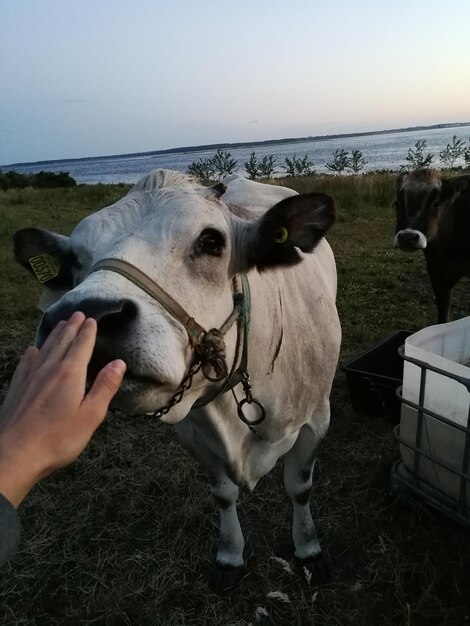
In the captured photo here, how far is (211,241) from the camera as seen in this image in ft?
5.70

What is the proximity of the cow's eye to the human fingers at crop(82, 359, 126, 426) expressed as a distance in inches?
28.0

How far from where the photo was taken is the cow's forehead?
5.42ft

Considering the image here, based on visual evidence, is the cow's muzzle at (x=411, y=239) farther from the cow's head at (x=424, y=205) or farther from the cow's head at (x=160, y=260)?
the cow's head at (x=160, y=260)

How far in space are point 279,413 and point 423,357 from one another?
0.91 meters

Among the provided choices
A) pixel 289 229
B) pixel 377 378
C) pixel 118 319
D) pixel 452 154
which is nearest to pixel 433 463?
pixel 377 378

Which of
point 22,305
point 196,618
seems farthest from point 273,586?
point 22,305

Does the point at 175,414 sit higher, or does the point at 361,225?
the point at 175,414

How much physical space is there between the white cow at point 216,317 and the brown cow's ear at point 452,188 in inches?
144

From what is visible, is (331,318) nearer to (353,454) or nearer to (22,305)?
(353,454)

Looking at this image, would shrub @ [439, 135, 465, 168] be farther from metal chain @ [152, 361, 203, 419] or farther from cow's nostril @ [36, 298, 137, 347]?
cow's nostril @ [36, 298, 137, 347]

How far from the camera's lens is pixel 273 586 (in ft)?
8.84

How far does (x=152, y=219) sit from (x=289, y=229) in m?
0.54

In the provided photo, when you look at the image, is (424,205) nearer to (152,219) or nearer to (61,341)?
(152,219)

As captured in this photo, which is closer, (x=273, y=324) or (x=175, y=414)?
(x=175, y=414)
